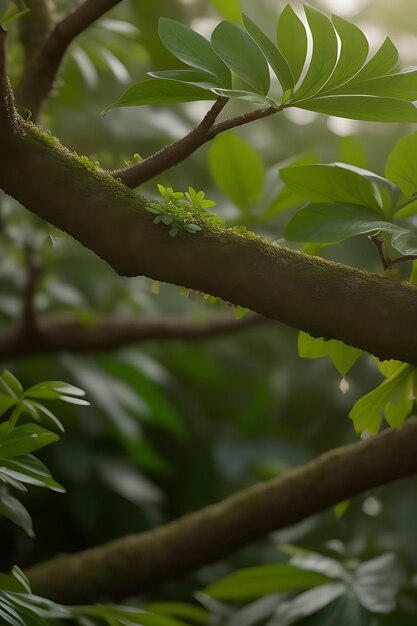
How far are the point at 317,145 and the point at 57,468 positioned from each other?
3.37 feet

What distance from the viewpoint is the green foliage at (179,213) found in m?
0.57

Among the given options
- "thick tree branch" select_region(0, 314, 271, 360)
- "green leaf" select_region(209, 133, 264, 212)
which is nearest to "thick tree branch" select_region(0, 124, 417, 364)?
"green leaf" select_region(209, 133, 264, 212)

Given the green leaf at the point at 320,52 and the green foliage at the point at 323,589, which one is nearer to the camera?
the green leaf at the point at 320,52

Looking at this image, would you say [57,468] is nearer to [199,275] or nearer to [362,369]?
[362,369]

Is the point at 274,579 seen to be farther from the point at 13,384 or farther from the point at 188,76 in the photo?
the point at 188,76

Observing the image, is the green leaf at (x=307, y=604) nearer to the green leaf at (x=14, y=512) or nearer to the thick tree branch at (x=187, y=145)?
the green leaf at (x=14, y=512)

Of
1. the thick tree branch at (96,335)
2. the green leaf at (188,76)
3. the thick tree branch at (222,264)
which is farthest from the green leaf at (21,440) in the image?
the thick tree branch at (96,335)

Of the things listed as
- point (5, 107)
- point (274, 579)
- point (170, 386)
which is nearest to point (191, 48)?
point (5, 107)

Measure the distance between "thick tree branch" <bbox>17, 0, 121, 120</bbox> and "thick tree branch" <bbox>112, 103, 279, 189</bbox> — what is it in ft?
0.50

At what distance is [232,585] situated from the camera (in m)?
1.05

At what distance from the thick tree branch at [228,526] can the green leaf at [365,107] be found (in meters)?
0.37

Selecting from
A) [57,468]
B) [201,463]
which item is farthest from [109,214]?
[201,463]

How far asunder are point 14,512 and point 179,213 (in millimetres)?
280

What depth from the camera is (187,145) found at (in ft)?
1.90
